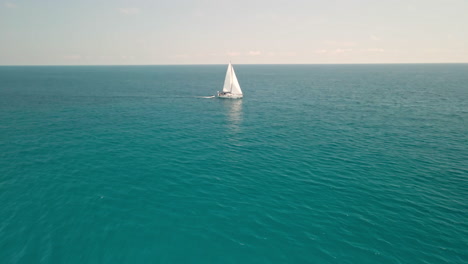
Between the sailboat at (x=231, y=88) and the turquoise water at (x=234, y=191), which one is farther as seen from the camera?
the sailboat at (x=231, y=88)

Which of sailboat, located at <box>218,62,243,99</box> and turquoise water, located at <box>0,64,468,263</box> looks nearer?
turquoise water, located at <box>0,64,468,263</box>

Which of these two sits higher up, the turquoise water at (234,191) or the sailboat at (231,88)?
the sailboat at (231,88)

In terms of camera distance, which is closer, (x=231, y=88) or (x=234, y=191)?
(x=234, y=191)

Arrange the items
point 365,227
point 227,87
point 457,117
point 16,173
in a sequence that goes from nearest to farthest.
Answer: point 365,227
point 16,173
point 457,117
point 227,87

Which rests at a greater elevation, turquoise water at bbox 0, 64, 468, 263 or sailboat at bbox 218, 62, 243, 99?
sailboat at bbox 218, 62, 243, 99

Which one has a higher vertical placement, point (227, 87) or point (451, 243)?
point (227, 87)

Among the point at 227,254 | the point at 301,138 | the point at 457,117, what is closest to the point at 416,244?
the point at 227,254

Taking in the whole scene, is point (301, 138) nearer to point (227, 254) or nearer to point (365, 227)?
point (365, 227)

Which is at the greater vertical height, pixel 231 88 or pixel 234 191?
pixel 231 88
